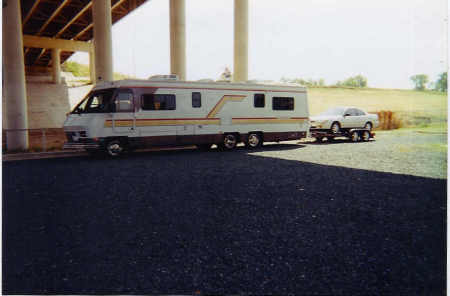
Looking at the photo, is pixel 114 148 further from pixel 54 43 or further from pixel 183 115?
pixel 54 43

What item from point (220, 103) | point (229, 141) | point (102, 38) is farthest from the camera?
point (102, 38)

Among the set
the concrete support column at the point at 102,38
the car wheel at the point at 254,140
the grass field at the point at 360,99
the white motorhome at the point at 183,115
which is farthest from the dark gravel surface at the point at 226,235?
the grass field at the point at 360,99

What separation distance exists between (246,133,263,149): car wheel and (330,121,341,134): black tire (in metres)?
4.77

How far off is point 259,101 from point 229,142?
7.88 ft

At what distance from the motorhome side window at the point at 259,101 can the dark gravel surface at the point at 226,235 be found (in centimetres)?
782

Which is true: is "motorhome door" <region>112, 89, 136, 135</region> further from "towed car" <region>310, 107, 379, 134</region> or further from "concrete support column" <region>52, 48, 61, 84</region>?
"concrete support column" <region>52, 48, 61, 84</region>

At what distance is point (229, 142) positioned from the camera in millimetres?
15562

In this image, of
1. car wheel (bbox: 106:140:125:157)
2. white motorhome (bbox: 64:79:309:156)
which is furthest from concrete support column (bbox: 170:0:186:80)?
car wheel (bbox: 106:140:125:157)

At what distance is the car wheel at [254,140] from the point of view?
1608cm

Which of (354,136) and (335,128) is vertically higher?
(335,128)

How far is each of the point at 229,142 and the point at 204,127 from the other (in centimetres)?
144

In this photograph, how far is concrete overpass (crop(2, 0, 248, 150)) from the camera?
14773 mm

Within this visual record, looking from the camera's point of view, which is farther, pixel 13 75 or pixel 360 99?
pixel 360 99

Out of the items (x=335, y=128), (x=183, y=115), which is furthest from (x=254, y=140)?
(x=335, y=128)
